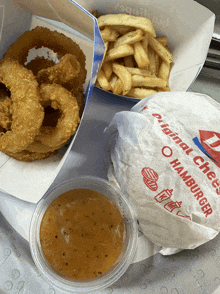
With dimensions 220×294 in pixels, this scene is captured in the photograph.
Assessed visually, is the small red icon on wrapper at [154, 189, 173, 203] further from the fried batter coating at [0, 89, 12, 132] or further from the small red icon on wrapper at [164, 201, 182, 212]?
the fried batter coating at [0, 89, 12, 132]

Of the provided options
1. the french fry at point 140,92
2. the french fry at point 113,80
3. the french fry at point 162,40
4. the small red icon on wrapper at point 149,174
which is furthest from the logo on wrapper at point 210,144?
the french fry at point 162,40

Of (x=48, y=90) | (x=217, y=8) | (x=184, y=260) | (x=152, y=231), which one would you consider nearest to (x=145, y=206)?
(x=152, y=231)

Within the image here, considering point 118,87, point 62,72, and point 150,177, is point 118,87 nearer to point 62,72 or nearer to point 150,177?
point 62,72

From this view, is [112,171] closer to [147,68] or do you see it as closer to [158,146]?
[158,146]

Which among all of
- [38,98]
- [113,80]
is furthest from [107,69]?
[38,98]

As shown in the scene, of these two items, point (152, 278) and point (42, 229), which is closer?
point (42, 229)

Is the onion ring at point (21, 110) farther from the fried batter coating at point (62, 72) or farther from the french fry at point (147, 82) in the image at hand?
the french fry at point (147, 82)

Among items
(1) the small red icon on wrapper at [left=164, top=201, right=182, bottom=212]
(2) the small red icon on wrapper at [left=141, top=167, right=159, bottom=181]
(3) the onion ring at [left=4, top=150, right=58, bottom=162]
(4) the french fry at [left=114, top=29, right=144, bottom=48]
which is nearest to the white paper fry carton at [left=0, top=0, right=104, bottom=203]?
(3) the onion ring at [left=4, top=150, right=58, bottom=162]
